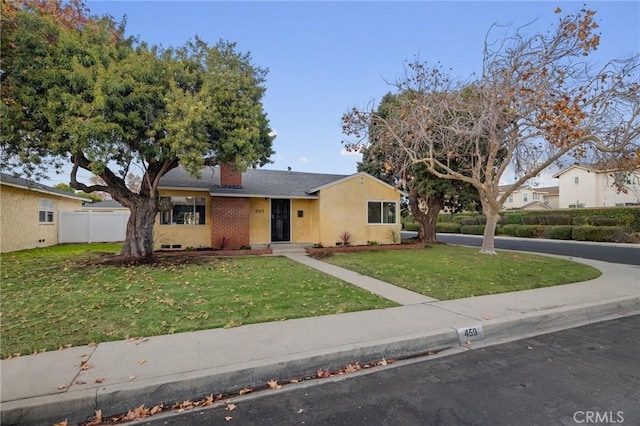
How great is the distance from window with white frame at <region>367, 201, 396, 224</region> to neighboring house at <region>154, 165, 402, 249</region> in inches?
1.2

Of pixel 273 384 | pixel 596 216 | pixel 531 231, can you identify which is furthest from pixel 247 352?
pixel 596 216

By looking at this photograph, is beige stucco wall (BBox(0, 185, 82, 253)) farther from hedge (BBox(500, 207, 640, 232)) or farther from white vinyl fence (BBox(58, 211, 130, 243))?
hedge (BBox(500, 207, 640, 232))

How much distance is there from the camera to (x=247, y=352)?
13.8ft

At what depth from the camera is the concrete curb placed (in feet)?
10.3

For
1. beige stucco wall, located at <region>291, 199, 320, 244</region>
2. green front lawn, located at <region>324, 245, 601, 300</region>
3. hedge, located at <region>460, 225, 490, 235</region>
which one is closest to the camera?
green front lawn, located at <region>324, 245, 601, 300</region>

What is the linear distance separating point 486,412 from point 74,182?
12.8m

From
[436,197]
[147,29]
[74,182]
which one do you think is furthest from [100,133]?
[436,197]

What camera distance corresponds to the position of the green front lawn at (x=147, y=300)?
16.3ft

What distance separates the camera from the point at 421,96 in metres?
13.1

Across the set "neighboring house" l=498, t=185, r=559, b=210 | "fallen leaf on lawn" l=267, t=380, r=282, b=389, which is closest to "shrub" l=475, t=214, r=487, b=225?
"neighboring house" l=498, t=185, r=559, b=210

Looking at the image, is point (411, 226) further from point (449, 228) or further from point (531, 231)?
point (531, 231)

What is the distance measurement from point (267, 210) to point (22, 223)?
11.2 meters

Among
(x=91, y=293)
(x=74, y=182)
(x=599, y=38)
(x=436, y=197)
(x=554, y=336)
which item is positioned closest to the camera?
(x=554, y=336)

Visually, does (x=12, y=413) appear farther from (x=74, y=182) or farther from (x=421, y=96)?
(x=421, y=96)
